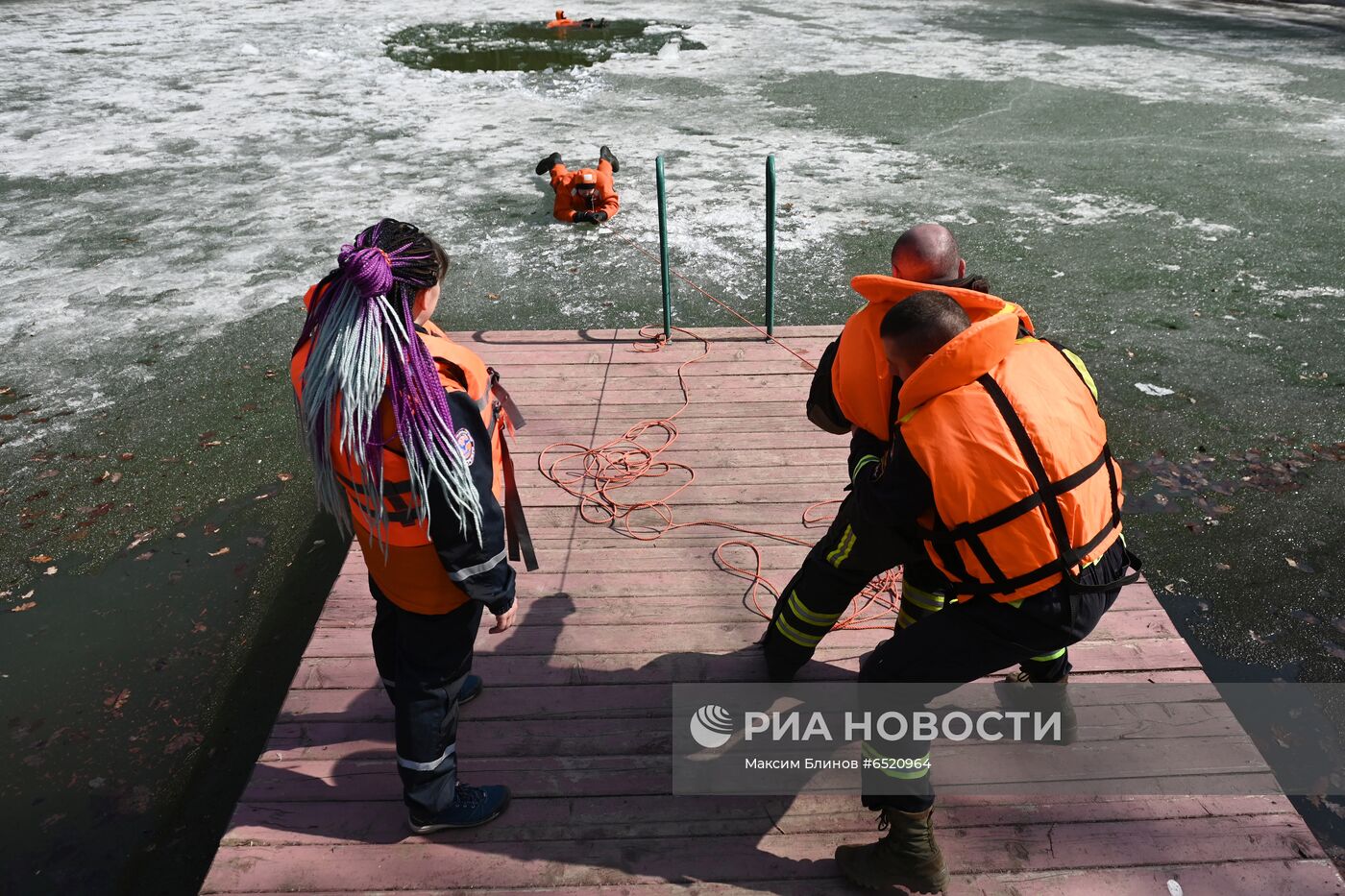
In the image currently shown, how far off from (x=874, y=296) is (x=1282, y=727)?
260 cm

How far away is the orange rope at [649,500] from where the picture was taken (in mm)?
3529

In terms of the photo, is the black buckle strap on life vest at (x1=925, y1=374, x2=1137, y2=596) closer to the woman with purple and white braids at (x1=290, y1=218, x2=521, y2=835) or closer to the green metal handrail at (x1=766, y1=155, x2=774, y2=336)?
the woman with purple and white braids at (x1=290, y1=218, x2=521, y2=835)

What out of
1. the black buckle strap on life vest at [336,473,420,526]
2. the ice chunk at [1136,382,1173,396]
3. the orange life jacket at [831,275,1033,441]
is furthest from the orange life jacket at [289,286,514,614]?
the ice chunk at [1136,382,1173,396]

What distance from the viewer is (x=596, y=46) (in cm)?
1478

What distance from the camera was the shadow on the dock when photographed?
8.57 feet

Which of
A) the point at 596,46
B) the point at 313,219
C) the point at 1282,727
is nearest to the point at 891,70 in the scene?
the point at 596,46

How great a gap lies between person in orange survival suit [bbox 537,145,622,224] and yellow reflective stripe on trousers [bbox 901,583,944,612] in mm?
5978

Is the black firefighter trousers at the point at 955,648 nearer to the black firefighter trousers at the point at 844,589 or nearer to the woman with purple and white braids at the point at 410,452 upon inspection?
the black firefighter trousers at the point at 844,589

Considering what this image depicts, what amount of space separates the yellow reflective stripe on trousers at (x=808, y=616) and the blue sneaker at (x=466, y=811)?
41.8 inches

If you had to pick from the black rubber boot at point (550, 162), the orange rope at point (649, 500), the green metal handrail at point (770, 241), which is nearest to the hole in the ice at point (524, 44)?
the black rubber boot at point (550, 162)

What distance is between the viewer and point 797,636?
9.66ft

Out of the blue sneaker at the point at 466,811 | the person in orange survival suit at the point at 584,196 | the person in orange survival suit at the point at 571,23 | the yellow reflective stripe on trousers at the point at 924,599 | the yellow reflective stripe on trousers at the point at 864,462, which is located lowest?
the blue sneaker at the point at 466,811

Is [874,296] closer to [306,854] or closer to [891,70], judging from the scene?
[306,854]
